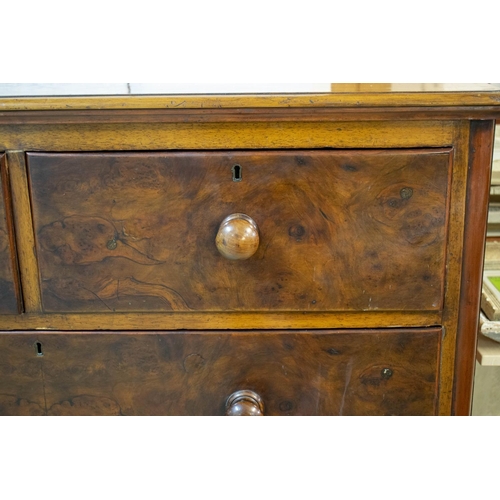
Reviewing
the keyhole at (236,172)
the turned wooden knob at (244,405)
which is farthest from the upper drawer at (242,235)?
the turned wooden knob at (244,405)

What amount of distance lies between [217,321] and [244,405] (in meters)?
0.12

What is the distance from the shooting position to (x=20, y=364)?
88cm

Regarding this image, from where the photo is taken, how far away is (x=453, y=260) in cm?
83

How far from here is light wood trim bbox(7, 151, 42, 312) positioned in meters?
0.80

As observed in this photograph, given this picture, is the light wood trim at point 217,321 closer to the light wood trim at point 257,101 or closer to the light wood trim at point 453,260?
the light wood trim at point 453,260

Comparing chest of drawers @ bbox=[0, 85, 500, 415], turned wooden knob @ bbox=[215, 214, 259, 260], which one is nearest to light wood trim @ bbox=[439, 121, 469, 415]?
chest of drawers @ bbox=[0, 85, 500, 415]

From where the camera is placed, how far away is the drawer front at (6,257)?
2.64ft

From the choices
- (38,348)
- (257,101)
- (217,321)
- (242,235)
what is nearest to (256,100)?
(257,101)

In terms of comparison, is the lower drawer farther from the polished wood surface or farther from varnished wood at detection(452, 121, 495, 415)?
the polished wood surface

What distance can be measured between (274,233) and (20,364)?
15.7 inches

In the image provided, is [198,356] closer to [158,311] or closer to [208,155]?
[158,311]

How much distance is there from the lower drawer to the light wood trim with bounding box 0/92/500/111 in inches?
12.0
